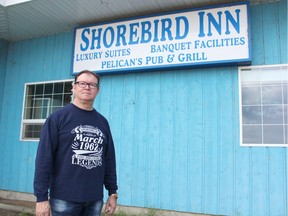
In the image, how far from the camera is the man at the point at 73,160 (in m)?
2.18

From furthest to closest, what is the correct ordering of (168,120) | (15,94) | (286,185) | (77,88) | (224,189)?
(15,94) < (168,120) < (224,189) < (286,185) < (77,88)

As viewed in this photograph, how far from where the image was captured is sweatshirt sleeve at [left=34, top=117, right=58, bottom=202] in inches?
83.4

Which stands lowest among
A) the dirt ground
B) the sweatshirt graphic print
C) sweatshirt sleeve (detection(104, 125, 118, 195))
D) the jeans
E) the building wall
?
the dirt ground

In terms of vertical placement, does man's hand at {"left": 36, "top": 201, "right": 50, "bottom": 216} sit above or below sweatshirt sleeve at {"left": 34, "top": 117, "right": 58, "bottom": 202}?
below

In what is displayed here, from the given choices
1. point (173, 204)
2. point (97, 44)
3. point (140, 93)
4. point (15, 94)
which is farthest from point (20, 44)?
point (173, 204)

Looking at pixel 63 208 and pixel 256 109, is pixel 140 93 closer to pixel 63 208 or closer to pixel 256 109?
pixel 256 109

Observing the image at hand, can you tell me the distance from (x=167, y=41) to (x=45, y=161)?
3.36 meters

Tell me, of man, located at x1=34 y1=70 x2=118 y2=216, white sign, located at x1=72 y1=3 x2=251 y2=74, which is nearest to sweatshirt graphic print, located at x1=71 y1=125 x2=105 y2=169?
man, located at x1=34 y1=70 x2=118 y2=216

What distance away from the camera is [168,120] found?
502cm

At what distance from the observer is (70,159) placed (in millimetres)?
2238

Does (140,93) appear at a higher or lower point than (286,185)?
higher

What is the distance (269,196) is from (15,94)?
16.8 ft

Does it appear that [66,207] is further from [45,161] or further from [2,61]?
[2,61]

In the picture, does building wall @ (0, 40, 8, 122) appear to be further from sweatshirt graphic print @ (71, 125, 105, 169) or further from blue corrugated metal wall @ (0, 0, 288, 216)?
sweatshirt graphic print @ (71, 125, 105, 169)
